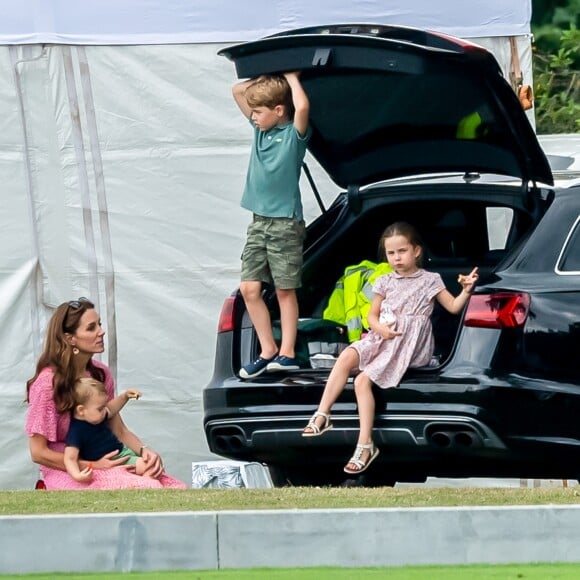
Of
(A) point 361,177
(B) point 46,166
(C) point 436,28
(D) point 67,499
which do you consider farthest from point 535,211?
(B) point 46,166

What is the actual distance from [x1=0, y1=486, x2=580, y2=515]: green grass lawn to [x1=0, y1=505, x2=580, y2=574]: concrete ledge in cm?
39

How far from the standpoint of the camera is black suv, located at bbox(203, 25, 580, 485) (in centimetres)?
734

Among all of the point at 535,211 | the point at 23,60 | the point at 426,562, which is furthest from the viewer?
the point at 23,60

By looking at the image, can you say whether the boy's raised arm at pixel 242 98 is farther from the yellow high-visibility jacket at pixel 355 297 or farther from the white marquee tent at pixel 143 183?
the white marquee tent at pixel 143 183

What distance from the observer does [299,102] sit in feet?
26.5

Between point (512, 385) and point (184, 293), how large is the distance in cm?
437

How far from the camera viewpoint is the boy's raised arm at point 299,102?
8031mm

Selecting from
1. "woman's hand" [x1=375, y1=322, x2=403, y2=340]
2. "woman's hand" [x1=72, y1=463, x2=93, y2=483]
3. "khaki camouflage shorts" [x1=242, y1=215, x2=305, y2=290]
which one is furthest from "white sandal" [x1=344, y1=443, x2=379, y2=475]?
"woman's hand" [x1=72, y1=463, x2=93, y2=483]

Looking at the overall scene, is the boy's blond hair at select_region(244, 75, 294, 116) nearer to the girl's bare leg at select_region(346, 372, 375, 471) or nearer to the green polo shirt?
the green polo shirt

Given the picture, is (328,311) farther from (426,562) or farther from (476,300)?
(426,562)

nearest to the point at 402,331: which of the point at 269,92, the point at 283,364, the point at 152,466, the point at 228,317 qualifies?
the point at 283,364

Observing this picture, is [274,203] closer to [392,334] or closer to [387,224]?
[387,224]

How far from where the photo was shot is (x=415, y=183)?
8438mm

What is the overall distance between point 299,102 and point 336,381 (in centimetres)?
134
